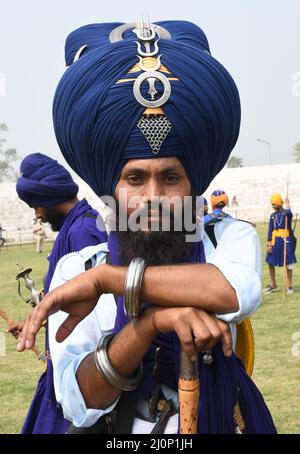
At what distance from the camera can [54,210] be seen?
15.5ft

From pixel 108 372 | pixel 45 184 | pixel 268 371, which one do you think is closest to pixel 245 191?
pixel 268 371

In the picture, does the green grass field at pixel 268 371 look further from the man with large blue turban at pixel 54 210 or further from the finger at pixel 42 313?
the finger at pixel 42 313

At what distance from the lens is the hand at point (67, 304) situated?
1.78m

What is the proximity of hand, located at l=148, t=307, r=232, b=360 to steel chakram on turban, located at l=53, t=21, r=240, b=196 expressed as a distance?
513 mm

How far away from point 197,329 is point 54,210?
3.06m

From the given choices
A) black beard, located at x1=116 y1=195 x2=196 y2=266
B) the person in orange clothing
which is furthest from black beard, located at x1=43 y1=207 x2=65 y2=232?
the person in orange clothing

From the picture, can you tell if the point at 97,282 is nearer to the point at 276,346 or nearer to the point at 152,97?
the point at 152,97

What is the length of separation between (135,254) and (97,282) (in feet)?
1.10

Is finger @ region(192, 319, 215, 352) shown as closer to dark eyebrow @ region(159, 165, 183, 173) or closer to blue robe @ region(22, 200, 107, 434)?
dark eyebrow @ region(159, 165, 183, 173)

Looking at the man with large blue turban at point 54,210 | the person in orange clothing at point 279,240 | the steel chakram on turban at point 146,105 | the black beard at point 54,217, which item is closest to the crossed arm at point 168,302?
the steel chakram on turban at point 146,105

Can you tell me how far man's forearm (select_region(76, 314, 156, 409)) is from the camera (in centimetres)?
194

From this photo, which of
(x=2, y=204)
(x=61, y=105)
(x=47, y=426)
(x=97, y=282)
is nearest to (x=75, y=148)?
(x=61, y=105)

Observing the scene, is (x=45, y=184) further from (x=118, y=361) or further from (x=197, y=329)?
(x=197, y=329)

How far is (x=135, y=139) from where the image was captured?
2.11m
